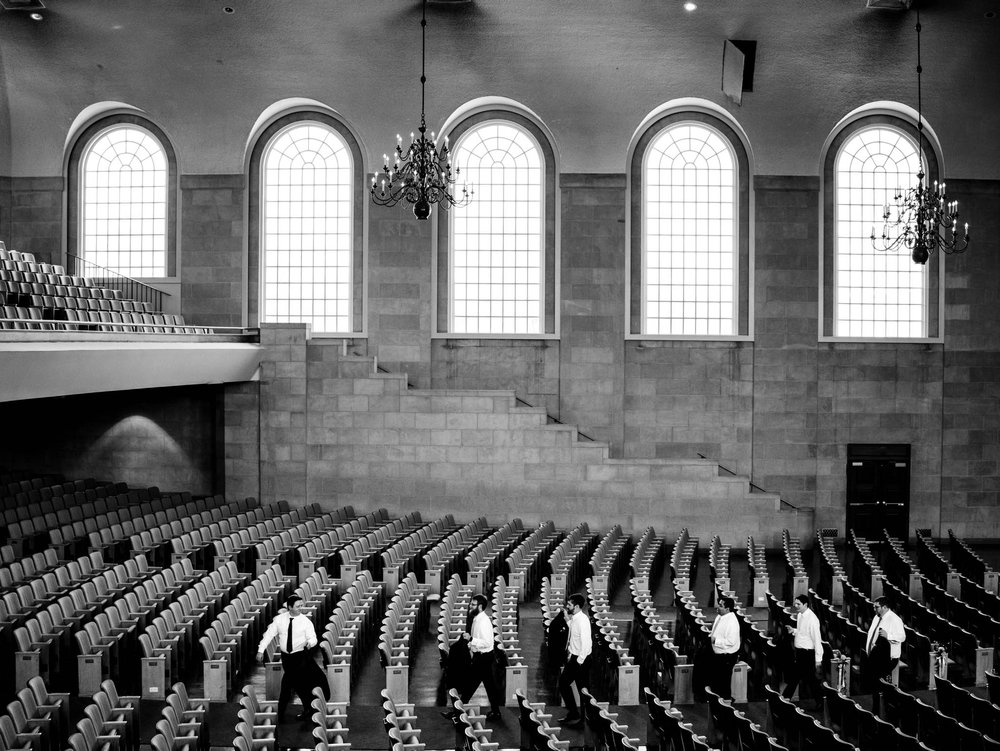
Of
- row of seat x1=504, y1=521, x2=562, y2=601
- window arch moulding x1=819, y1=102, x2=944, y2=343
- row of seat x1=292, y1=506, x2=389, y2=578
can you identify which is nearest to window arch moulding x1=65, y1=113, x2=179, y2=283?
row of seat x1=292, y1=506, x2=389, y2=578

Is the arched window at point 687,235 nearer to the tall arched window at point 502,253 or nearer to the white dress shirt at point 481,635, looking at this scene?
the tall arched window at point 502,253

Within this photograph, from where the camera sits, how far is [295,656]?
1009 centimetres

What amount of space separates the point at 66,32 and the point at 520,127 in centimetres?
973

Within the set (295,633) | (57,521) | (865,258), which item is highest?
(865,258)

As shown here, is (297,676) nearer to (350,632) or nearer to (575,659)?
(350,632)

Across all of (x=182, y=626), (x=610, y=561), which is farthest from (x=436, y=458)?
(x=182, y=626)

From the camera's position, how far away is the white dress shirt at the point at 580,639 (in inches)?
412

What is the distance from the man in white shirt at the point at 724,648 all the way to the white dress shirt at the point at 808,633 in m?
0.74

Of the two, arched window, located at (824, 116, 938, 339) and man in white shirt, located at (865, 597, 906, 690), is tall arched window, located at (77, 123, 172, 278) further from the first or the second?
man in white shirt, located at (865, 597, 906, 690)

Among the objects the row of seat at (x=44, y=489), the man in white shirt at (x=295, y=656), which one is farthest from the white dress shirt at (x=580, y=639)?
the row of seat at (x=44, y=489)

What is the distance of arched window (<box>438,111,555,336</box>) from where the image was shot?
23.2 m

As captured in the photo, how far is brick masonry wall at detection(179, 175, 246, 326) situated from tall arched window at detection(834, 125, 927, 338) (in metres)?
13.4

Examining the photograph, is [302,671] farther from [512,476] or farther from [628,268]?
[628,268]

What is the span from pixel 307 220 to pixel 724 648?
15691 millimetres
